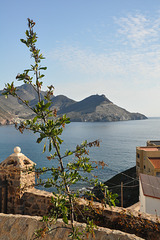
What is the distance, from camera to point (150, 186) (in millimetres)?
14141

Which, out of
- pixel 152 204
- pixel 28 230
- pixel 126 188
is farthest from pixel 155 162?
pixel 28 230

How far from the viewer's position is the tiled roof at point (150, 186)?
13.1 m

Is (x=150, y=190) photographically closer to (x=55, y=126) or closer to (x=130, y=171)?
(x=55, y=126)

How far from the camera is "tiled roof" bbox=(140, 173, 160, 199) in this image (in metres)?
13.1

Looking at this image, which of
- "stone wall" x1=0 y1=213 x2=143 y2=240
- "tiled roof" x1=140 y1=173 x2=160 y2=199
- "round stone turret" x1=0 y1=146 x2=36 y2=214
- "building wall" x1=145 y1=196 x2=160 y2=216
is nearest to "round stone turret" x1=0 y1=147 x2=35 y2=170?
"round stone turret" x1=0 y1=146 x2=36 y2=214

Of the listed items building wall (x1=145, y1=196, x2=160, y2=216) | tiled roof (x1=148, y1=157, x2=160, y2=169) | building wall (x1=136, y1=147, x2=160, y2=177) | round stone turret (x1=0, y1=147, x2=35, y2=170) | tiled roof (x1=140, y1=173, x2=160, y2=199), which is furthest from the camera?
building wall (x1=136, y1=147, x2=160, y2=177)

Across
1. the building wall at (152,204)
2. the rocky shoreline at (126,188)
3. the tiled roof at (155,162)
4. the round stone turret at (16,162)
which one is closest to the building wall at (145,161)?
the tiled roof at (155,162)

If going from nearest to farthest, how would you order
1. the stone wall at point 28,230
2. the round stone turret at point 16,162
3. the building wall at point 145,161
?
the stone wall at point 28,230, the round stone turret at point 16,162, the building wall at point 145,161

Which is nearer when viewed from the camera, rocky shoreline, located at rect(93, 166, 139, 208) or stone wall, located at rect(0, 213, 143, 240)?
stone wall, located at rect(0, 213, 143, 240)

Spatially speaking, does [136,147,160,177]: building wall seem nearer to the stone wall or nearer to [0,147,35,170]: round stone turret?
[0,147,35,170]: round stone turret

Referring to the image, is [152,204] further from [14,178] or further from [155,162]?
[155,162]

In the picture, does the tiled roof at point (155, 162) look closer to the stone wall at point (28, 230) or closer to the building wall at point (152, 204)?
the building wall at point (152, 204)

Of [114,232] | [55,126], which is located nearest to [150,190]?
[114,232]

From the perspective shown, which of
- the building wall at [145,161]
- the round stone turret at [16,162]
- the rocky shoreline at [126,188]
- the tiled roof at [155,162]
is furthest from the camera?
the rocky shoreline at [126,188]
